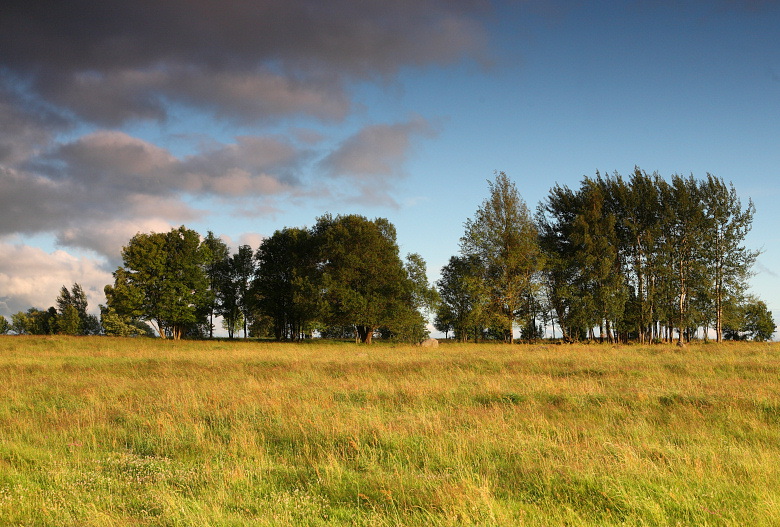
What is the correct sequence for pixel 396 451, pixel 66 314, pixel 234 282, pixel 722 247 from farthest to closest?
pixel 66 314 → pixel 234 282 → pixel 722 247 → pixel 396 451

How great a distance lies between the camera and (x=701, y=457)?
7688mm

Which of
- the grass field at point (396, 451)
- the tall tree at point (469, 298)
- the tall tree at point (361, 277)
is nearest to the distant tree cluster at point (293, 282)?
the tall tree at point (361, 277)

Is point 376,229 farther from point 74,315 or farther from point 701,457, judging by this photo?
point 74,315

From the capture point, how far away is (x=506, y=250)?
4059cm

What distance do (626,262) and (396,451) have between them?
4006 cm

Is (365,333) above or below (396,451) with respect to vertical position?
above

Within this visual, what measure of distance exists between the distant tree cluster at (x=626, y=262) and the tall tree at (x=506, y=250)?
0.08 metres

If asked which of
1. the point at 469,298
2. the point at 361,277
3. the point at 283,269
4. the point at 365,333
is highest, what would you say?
the point at 283,269

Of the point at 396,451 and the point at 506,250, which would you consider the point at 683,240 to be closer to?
the point at 506,250

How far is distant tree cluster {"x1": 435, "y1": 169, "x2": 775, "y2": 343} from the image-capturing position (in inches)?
1578

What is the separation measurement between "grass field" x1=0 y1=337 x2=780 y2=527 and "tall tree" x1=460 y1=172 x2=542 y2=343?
23.2 metres

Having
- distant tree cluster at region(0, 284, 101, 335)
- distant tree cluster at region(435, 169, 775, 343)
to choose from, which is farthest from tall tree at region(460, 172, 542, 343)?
distant tree cluster at region(0, 284, 101, 335)

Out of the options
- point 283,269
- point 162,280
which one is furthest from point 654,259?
point 162,280

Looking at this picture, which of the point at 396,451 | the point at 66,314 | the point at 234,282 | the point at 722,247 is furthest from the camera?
the point at 66,314
